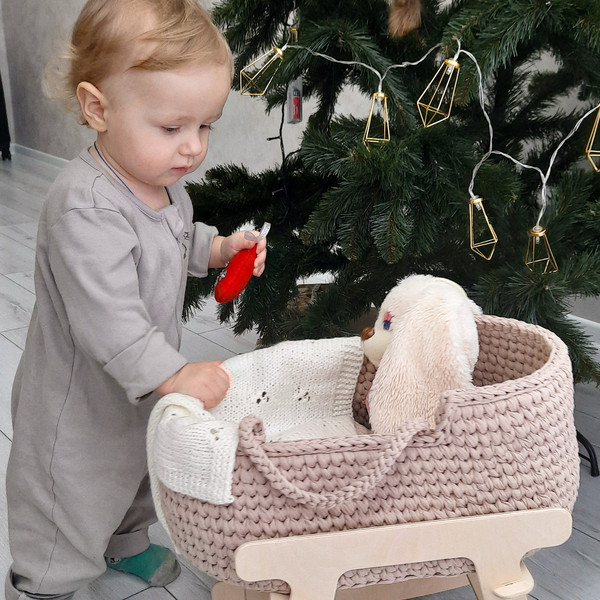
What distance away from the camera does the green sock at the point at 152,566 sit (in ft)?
2.72

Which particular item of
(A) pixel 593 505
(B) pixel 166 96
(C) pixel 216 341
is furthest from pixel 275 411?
(C) pixel 216 341

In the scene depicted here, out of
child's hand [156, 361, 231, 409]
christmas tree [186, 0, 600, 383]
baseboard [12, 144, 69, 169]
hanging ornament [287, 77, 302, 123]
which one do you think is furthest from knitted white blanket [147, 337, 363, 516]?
baseboard [12, 144, 69, 169]

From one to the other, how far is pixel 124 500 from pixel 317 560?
28cm

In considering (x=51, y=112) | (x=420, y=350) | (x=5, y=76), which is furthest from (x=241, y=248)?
(x=5, y=76)

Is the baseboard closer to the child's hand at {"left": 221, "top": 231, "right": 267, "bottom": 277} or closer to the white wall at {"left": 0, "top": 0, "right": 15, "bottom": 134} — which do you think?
the white wall at {"left": 0, "top": 0, "right": 15, "bottom": 134}

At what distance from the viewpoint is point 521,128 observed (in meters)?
0.95

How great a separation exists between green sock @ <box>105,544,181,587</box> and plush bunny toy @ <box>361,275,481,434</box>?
1.02ft

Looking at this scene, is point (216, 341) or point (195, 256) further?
point (216, 341)

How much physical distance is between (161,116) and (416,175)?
29 cm

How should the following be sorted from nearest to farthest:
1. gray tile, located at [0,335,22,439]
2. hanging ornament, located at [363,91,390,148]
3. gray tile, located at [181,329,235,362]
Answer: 1. hanging ornament, located at [363,91,390,148]
2. gray tile, located at [0,335,22,439]
3. gray tile, located at [181,329,235,362]

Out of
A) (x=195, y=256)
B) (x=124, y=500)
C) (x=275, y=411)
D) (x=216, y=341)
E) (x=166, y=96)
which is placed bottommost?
(x=216, y=341)

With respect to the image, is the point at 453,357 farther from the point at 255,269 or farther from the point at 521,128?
the point at 521,128

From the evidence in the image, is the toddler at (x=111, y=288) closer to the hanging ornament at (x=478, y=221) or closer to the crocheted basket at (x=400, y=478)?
the crocheted basket at (x=400, y=478)

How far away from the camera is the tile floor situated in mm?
815
